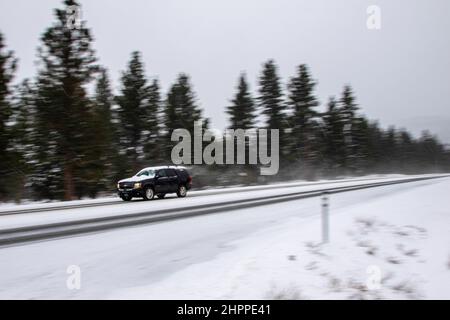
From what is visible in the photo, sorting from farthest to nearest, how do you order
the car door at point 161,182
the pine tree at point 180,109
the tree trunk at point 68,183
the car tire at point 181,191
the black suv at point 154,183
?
the pine tree at point 180,109 → the tree trunk at point 68,183 → the car tire at point 181,191 → the car door at point 161,182 → the black suv at point 154,183

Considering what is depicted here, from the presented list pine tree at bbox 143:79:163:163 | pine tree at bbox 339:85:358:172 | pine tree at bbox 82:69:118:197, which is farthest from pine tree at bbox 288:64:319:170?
pine tree at bbox 82:69:118:197

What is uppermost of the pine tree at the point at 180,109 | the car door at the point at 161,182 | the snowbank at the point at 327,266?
the pine tree at the point at 180,109

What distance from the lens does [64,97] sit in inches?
1132

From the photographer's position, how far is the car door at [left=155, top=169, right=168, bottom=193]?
22.0 m

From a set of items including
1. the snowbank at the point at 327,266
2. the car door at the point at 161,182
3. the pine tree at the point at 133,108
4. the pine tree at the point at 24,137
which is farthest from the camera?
the pine tree at the point at 133,108

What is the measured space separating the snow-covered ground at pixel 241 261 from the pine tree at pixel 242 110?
39477 millimetres

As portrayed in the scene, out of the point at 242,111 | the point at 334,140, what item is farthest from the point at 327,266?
the point at 334,140

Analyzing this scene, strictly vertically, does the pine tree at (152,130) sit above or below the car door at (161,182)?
above

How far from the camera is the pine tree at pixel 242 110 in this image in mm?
52406

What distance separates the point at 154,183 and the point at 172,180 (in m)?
1.50

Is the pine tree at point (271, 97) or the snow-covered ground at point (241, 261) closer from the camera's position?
the snow-covered ground at point (241, 261)

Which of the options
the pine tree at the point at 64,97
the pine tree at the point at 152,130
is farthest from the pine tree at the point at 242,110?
the pine tree at the point at 64,97

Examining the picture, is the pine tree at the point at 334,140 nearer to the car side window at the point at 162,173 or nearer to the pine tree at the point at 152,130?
the pine tree at the point at 152,130

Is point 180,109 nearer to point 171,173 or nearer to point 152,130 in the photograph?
point 152,130
